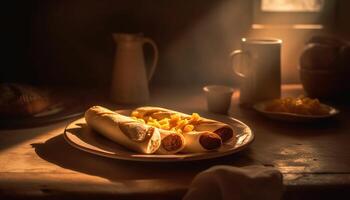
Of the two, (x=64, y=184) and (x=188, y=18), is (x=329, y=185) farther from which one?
(x=188, y=18)

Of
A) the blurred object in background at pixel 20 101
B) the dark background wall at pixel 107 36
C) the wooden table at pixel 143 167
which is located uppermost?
the dark background wall at pixel 107 36

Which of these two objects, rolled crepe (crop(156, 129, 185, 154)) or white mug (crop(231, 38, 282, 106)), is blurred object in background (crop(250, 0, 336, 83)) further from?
rolled crepe (crop(156, 129, 185, 154))

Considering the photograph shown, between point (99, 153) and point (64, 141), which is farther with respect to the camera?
point (64, 141)

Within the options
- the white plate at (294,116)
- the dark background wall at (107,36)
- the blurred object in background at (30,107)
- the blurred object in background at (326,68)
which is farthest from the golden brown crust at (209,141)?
the dark background wall at (107,36)

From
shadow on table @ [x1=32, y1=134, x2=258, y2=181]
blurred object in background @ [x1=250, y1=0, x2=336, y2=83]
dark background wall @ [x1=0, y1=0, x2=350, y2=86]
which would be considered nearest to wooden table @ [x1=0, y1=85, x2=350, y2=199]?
shadow on table @ [x1=32, y1=134, x2=258, y2=181]

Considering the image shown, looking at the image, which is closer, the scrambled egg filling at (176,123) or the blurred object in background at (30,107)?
the scrambled egg filling at (176,123)

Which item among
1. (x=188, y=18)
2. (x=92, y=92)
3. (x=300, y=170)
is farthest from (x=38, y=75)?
(x=300, y=170)

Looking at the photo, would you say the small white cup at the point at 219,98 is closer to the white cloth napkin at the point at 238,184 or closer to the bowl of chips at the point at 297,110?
the bowl of chips at the point at 297,110

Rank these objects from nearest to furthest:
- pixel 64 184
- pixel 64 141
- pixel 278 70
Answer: pixel 64 184 → pixel 64 141 → pixel 278 70
